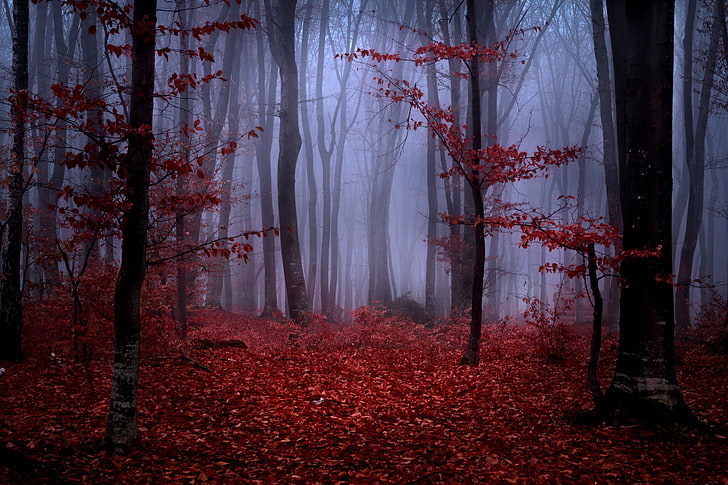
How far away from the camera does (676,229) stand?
2658 centimetres

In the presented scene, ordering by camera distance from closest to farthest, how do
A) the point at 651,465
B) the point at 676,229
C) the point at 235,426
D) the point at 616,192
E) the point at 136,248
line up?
the point at 651,465
the point at 136,248
the point at 235,426
the point at 616,192
the point at 676,229

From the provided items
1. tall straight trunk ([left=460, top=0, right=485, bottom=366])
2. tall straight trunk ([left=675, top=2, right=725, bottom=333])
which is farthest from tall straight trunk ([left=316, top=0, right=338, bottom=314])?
tall straight trunk ([left=675, top=2, right=725, bottom=333])

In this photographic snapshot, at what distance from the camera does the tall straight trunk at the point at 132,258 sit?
192 inches

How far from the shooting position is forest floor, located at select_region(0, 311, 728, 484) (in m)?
4.55

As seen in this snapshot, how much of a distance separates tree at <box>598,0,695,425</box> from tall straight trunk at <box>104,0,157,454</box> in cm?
569

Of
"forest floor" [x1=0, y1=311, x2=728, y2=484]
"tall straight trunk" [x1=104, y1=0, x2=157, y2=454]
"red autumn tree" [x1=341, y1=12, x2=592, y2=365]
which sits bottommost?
"forest floor" [x1=0, y1=311, x2=728, y2=484]

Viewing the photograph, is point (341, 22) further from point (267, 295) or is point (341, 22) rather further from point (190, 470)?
point (190, 470)

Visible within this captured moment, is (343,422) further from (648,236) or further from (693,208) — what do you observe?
(693,208)

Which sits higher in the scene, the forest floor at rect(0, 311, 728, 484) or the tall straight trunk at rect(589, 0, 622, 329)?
the tall straight trunk at rect(589, 0, 622, 329)

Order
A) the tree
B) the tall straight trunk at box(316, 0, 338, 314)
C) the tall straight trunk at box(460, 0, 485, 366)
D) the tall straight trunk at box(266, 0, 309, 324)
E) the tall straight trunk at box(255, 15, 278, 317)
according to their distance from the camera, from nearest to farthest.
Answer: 1. the tree
2. the tall straight trunk at box(460, 0, 485, 366)
3. the tall straight trunk at box(266, 0, 309, 324)
4. the tall straight trunk at box(255, 15, 278, 317)
5. the tall straight trunk at box(316, 0, 338, 314)

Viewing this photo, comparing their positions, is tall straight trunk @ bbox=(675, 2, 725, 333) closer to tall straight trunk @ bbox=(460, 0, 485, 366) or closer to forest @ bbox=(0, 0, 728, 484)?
forest @ bbox=(0, 0, 728, 484)

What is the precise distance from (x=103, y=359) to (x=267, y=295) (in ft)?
38.4

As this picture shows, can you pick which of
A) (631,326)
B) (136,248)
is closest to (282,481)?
(136,248)

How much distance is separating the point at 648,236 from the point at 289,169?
9.78 m
